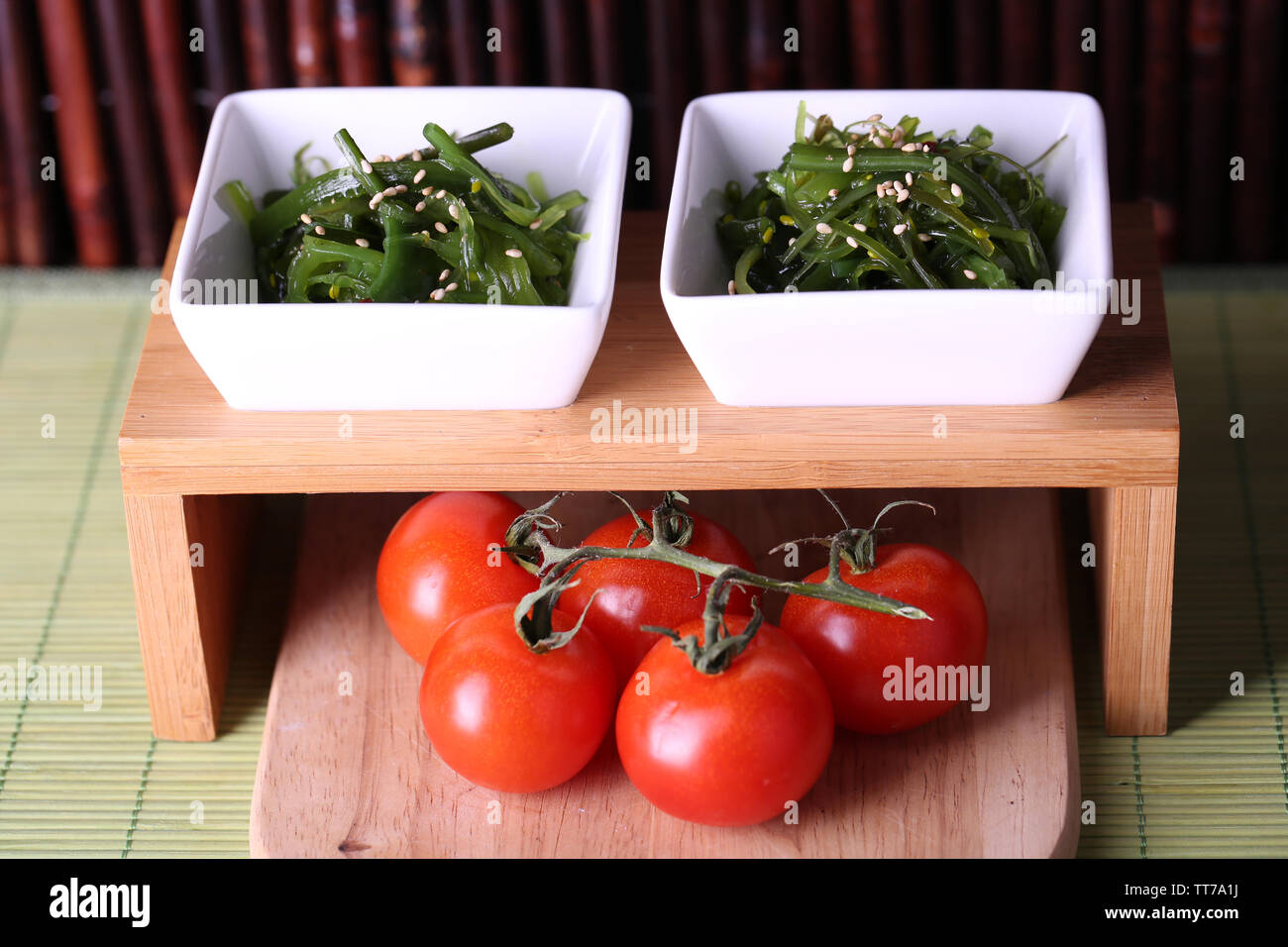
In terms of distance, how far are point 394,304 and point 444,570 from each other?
26cm

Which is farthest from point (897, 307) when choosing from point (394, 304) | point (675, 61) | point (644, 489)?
point (675, 61)

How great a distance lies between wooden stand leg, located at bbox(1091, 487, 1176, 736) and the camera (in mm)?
1226

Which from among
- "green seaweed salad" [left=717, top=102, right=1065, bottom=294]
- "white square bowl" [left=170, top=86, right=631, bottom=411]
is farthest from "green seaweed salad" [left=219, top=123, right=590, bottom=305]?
"green seaweed salad" [left=717, top=102, right=1065, bottom=294]

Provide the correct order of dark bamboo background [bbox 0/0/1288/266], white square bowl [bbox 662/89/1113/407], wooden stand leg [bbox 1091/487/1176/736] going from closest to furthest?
white square bowl [bbox 662/89/1113/407] → wooden stand leg [bbox 1091/487/1176/736] → dark bamboo background [bbox 0/0/1288/266]

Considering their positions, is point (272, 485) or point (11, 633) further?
point (11, 633)

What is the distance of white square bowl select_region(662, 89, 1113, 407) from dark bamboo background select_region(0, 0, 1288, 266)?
0.51 metres

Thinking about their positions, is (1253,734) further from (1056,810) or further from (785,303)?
(785,303)

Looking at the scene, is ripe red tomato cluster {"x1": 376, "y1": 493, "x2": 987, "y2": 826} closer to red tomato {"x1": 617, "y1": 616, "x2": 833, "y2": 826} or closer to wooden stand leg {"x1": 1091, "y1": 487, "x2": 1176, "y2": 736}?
red tomato {"x1": 617, "y1": 616, "x2": 833, "y2": 826}

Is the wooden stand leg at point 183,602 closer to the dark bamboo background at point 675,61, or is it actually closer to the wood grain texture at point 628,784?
the wood grain texture at point 628,784

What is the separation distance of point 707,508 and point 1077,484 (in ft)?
1.41

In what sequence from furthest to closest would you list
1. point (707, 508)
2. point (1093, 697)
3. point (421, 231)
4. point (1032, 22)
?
1. point (1032, 22)
2. point (707, 508)
3. point (1093, 697)
4. point (421, 231)

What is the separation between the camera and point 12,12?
187 centimetres

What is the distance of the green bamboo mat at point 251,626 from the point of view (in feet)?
4.22

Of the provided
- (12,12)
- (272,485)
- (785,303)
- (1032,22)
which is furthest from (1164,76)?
(12,12)
